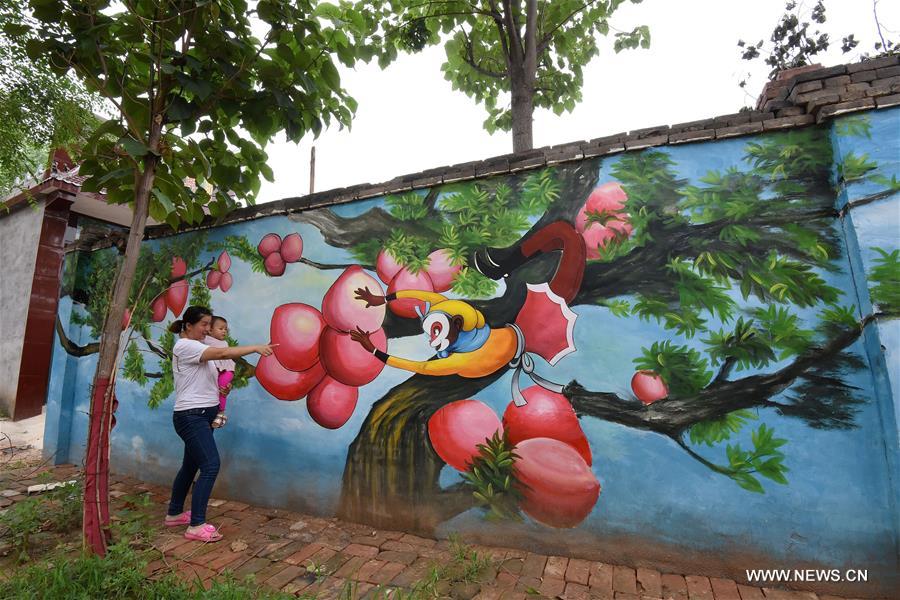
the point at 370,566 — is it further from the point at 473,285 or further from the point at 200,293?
the point at 200,293

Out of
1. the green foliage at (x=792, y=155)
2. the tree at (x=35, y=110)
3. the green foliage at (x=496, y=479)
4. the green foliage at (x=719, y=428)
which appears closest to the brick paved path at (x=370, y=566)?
the green foliage at (x=496, y=479)

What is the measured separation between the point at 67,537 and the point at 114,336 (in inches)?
58.6

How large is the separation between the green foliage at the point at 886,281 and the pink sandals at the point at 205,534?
4222 millimetres

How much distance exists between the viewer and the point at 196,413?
321cm

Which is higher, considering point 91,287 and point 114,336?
point 91,287

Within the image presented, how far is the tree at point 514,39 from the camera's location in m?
6.02

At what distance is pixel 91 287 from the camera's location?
203 inches

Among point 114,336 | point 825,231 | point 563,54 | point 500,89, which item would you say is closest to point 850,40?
point 563,54

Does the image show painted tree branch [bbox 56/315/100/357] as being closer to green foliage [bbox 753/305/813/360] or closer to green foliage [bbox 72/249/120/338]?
green foliage [bbox 72/249/120/338]

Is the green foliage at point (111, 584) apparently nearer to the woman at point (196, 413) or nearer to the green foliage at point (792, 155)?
the woman at point (196, 413)

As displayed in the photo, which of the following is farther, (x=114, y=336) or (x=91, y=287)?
(x=91, y=287)

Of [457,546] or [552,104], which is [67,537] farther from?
[552,104]

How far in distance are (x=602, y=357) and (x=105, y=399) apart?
316 centimetres

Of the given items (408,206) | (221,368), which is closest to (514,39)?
(408,206)
